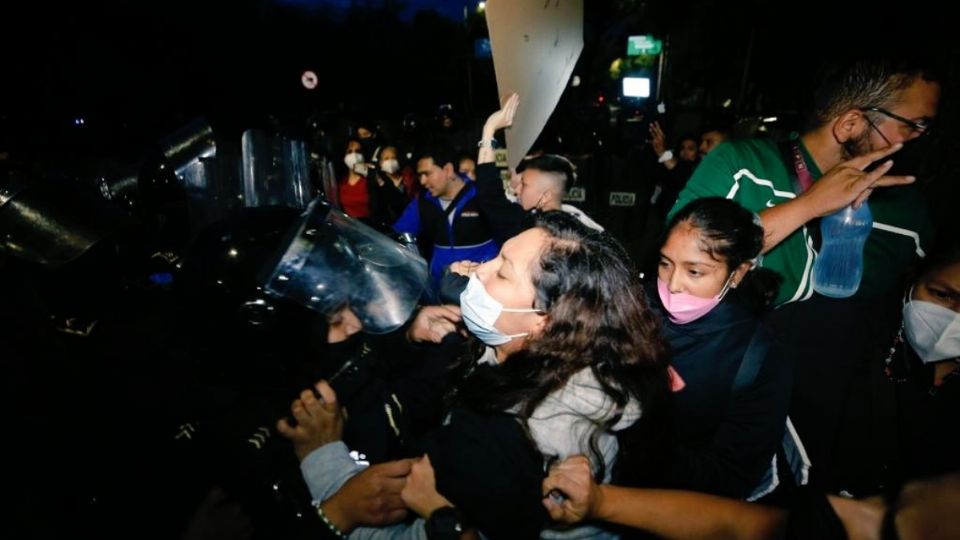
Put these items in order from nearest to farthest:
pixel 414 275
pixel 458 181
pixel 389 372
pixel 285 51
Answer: pixel 414 275 → pixel 389 372 → pixel 458 181 → pixel 285 51

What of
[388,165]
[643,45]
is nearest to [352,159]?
[388,165]

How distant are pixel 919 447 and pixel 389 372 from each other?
2.76m

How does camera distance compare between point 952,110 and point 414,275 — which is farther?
point 952,110

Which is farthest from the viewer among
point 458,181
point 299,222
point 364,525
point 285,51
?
point 285,51

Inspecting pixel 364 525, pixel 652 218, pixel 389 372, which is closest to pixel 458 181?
pixel 389 372

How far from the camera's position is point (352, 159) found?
7840mm

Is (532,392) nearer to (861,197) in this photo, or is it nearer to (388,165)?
(861,197)

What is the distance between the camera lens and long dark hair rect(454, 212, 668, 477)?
5.51ft

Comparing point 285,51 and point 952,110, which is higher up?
point 285,51

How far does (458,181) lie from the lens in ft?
16.8

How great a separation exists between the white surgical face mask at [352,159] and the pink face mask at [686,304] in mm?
6457

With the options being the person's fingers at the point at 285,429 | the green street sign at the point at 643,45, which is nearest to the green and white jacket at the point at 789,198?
the person's fingers at the point at 285,429

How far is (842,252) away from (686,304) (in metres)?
1.00

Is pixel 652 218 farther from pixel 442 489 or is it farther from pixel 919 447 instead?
pixel 442 489
